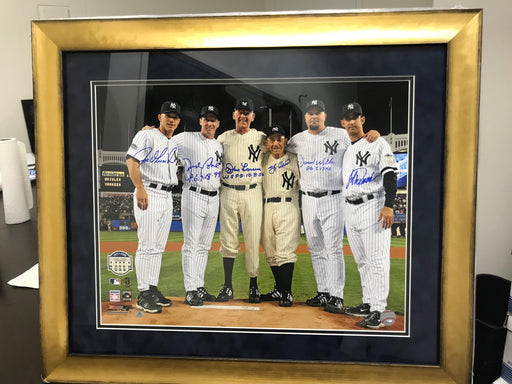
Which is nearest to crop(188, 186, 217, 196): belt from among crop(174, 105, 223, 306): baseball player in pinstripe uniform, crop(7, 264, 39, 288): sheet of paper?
crop(174, 105, 223, 306): baseball player in pinstripe uniform

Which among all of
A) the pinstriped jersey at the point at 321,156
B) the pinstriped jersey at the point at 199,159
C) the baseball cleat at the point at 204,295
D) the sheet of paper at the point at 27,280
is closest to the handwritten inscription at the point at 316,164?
the pinstriped jersey at the point at 321,156

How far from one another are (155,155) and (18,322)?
16.2 inches

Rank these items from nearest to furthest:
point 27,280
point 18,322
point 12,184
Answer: point 18,322 < point 27,280 < point 12,184

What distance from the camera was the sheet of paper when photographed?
83 cm

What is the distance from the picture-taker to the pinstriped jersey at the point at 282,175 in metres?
0.57

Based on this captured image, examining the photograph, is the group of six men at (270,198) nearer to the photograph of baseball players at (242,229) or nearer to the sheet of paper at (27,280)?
the photograph of baseball players at (242,229)

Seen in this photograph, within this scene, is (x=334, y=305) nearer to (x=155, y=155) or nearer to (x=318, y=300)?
(x=318, y=300)

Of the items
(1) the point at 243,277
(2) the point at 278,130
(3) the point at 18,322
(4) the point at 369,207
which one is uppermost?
(2) the point at 278,130

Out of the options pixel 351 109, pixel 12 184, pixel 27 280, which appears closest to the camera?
pixel 351 109

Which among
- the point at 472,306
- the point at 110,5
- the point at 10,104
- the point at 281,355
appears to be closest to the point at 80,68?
the point at 281,355

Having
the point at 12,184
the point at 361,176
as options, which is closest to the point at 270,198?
the point at 361,176

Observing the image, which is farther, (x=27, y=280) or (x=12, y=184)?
(x=12, y=184)

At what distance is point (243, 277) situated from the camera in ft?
1.90

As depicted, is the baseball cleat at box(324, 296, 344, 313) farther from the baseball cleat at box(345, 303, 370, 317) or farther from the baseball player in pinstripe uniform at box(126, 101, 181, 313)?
the baseball player in pinstripe uniform at box(126, 101, 181, 313)
